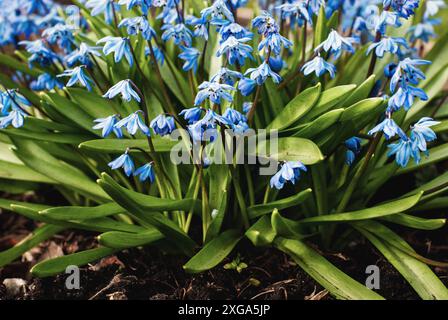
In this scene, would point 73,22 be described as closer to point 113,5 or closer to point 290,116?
point 113,5

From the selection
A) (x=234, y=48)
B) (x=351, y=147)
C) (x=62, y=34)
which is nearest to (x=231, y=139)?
(x=234, y=48)

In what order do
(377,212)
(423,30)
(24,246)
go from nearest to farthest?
(377,212) → (24,246) → (423,30)

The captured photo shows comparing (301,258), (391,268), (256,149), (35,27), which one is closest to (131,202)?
(256,149)

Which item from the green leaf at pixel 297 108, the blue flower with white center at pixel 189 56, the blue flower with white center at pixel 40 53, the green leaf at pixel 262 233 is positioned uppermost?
the blue flower with white center at pixel 40 53

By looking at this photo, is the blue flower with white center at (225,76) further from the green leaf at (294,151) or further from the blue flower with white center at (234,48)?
the green leaf at (294,151)

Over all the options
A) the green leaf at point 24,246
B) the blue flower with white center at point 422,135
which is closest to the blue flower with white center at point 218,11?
the blue flower with white center at point 422,135

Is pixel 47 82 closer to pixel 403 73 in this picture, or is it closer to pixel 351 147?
pixel 351 147

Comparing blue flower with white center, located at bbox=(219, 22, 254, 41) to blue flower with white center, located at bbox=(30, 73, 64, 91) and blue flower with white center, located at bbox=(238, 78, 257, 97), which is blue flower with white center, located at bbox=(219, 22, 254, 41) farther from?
blue flower with white center, located at bbox=(30, 73, 64, 91)

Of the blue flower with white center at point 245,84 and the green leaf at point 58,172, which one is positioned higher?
the blue flower with white center at point 245,84
